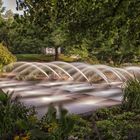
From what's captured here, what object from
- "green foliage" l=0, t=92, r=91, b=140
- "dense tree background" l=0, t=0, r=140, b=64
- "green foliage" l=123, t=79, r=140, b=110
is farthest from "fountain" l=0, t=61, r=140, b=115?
"dense tree background" l=0, t=0, r=140, b=64

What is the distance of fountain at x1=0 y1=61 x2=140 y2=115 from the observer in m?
12.1

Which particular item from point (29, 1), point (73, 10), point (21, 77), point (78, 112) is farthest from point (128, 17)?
point (21, 77)

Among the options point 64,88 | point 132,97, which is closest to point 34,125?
point 132,97

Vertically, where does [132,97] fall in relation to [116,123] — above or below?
above

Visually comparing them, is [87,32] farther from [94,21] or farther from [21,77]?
[21,77]

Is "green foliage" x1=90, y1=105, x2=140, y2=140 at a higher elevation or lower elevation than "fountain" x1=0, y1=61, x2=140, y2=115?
higher

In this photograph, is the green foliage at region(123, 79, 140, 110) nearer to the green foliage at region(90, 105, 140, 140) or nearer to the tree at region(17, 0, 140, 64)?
the green foliage at region(90, 105, 140, 140)

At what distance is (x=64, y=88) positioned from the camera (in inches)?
642

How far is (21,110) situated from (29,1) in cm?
265

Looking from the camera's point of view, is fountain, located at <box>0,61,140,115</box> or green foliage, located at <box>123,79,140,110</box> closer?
green foliage, located at <box>123,79,140,110</box>

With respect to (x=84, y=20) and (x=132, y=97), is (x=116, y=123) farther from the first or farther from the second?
(x=84, y=20)

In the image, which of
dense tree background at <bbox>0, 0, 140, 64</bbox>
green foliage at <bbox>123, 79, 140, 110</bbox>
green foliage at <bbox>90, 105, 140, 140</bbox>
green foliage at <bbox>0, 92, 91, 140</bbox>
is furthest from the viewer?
green foliage at <bbox>123, 79, 140, 110</bbox>

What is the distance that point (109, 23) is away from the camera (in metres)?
7.00

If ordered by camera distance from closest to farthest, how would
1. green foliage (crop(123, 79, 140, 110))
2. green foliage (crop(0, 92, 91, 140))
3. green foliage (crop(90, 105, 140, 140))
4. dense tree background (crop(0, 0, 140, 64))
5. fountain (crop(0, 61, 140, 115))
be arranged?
green foliage (crop(0, 92, 91, 140)), dense tree background (crop(0, 0, 140, 64)), green foliage (crop(90, 105, 140, 140)), green foliage (crop(123, 79, 140, 110)), fountain (crop(0, 61, 140, 115))
